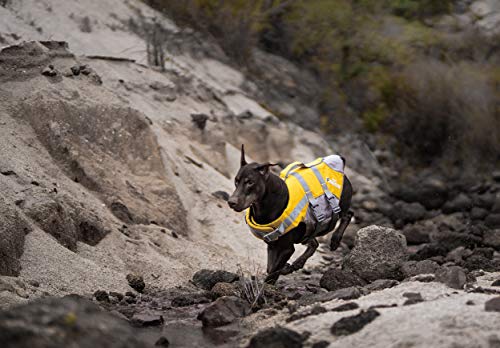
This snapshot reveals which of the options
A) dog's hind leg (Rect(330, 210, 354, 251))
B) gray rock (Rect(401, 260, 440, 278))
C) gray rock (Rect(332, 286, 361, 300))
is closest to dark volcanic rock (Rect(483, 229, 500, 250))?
dog's hind leg (Rect(330, 210, 354, 251))

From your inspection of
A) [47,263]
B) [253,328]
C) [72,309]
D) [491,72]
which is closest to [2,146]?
[47,263]

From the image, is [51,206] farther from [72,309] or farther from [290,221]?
[72,309]

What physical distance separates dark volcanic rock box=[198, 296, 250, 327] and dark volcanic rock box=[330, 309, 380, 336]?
188cm

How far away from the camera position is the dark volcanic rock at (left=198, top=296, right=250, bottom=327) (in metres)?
7.90

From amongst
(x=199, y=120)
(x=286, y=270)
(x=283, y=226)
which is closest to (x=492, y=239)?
(x=199, y=120)

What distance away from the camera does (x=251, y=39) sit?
87.1 feet

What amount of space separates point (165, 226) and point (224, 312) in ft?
15.1

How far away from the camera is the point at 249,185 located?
9133mm

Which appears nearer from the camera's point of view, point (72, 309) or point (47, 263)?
point (72, 309)

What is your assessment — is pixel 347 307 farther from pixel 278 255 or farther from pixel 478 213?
pixel 478 213

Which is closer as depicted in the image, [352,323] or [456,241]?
[352,323]

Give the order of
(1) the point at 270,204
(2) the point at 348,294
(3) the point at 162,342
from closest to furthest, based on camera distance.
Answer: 1. (3) the point at 162,342
2. (2) the point at 348,294
3. (1) the point at 270,204

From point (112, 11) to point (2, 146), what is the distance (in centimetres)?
1152

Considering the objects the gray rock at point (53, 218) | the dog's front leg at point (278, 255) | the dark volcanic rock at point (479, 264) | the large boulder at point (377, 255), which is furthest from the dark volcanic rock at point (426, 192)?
the gray rock at point (53, 218)
